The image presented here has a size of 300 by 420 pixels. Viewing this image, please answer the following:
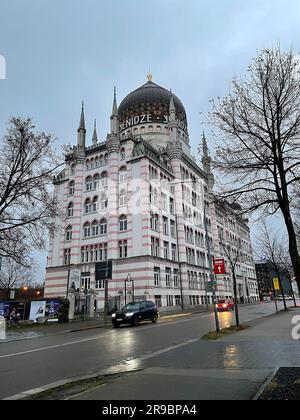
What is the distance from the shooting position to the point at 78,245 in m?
47.9

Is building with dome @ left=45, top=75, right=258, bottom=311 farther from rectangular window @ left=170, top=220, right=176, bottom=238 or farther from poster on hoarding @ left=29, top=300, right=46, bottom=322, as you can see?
poster on hoarding @ left=29, top=300, right=46, bottom=322

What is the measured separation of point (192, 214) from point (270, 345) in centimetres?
4450

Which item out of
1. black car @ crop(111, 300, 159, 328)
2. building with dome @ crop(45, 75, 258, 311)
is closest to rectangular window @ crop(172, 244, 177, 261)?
building with dome @ crop(45, 75, 258, 311)

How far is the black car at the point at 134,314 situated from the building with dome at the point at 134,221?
12.1m

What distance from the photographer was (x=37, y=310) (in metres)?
31.3

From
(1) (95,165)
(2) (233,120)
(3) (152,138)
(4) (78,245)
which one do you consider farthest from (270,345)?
(3) (152,138)

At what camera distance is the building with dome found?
43.1m

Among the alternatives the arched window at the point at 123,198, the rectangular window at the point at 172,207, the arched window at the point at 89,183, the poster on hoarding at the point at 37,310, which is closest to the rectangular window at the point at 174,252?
the rectangular window at the point at 172,207

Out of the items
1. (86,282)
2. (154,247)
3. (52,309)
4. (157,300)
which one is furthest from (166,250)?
(52,309)

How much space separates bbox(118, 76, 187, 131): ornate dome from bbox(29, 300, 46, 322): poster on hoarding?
1503 inches

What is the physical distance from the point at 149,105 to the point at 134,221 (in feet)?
86.2

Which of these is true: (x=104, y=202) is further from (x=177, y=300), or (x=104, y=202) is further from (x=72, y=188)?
(x=177, y=300)

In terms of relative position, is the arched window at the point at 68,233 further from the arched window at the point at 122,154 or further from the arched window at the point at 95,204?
the arched window at the point at 122,154
